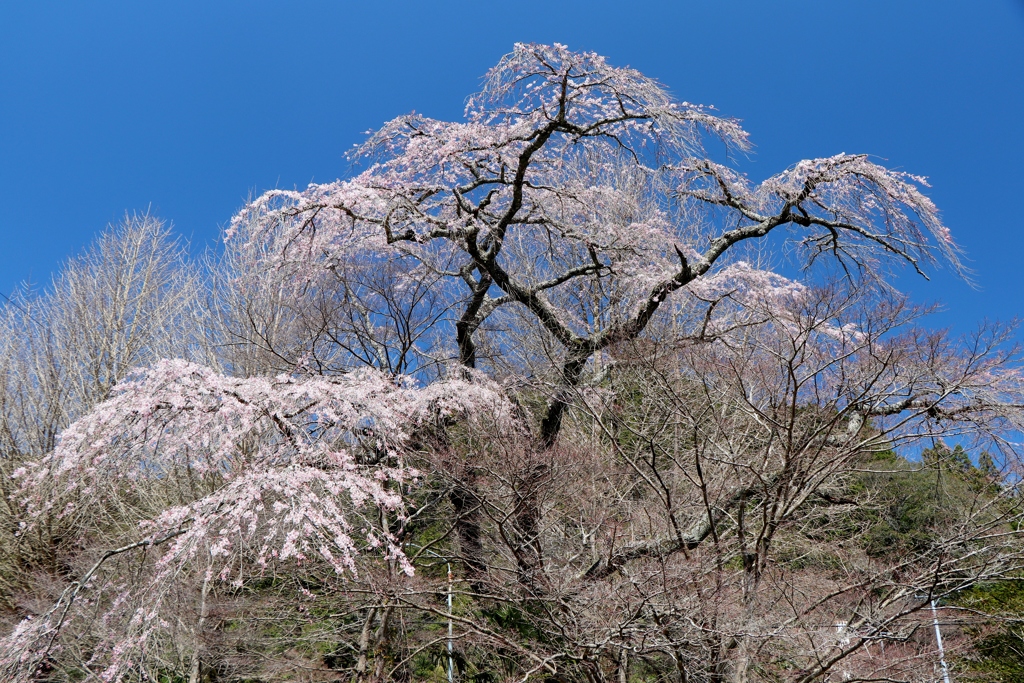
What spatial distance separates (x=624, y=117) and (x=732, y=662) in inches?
195

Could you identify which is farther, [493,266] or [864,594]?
[493,266]

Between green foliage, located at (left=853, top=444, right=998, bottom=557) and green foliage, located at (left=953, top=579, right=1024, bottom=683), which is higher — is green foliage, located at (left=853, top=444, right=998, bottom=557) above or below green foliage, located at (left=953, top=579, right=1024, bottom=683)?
above

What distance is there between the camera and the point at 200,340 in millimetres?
11422

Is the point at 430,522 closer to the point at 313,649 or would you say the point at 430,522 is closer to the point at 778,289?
the point at 313,649

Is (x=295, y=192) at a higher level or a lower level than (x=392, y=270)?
lower

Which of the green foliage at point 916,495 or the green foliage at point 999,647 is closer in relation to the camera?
the green foliage at point 916,495

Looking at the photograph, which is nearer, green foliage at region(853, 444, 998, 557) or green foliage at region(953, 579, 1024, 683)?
green foliage at region(853, 444, 998, 557)

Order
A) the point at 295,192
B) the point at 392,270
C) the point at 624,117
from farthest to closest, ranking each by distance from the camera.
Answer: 1. the point at 392,270
2. the point at 295,192
3. the point at 624,117

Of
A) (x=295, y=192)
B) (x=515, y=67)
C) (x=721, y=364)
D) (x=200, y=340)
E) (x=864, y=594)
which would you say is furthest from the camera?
(x=200, y=340)

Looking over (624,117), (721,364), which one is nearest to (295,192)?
(624,117)

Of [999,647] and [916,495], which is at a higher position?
[916,495]

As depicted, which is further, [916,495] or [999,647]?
[916,495]

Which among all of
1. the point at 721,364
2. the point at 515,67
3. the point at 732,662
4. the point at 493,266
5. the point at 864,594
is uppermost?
the point at 515,67

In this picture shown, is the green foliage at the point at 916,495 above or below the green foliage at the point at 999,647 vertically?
above
